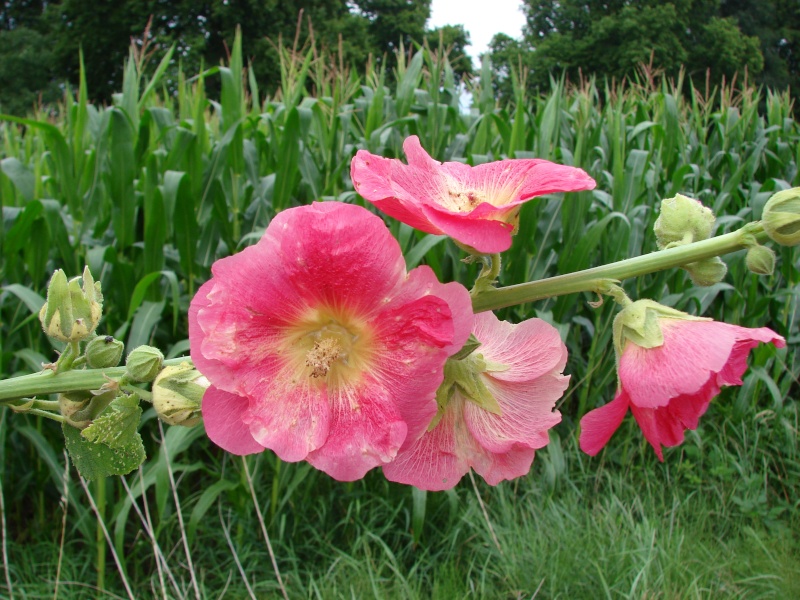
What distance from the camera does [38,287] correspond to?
2461 mm

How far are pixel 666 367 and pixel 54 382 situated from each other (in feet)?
1.43

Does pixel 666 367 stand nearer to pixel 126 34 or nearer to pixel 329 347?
pixel 329 347

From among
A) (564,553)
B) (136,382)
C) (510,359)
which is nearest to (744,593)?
(564,553)

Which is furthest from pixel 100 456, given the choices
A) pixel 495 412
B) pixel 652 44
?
pixel 652 44

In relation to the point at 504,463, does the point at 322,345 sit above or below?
above

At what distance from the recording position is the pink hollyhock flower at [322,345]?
0.40 m

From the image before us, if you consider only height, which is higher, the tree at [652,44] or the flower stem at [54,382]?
the tree at [652,44]

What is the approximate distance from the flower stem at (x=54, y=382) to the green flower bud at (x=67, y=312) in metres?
0.03

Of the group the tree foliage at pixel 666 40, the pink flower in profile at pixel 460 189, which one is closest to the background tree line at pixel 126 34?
the tree foliage at pixel 666 40

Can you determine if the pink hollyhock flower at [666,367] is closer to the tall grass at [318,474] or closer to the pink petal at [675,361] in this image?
the pink petal at [675,361]

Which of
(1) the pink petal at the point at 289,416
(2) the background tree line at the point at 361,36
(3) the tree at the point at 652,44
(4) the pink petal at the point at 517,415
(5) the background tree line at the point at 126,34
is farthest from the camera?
(3) the tree at the point at 652,44

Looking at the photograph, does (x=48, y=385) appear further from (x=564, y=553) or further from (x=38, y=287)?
(x=38, y=287)

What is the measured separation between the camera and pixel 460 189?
0.55 meters

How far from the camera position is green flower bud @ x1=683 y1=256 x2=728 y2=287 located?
477mm
